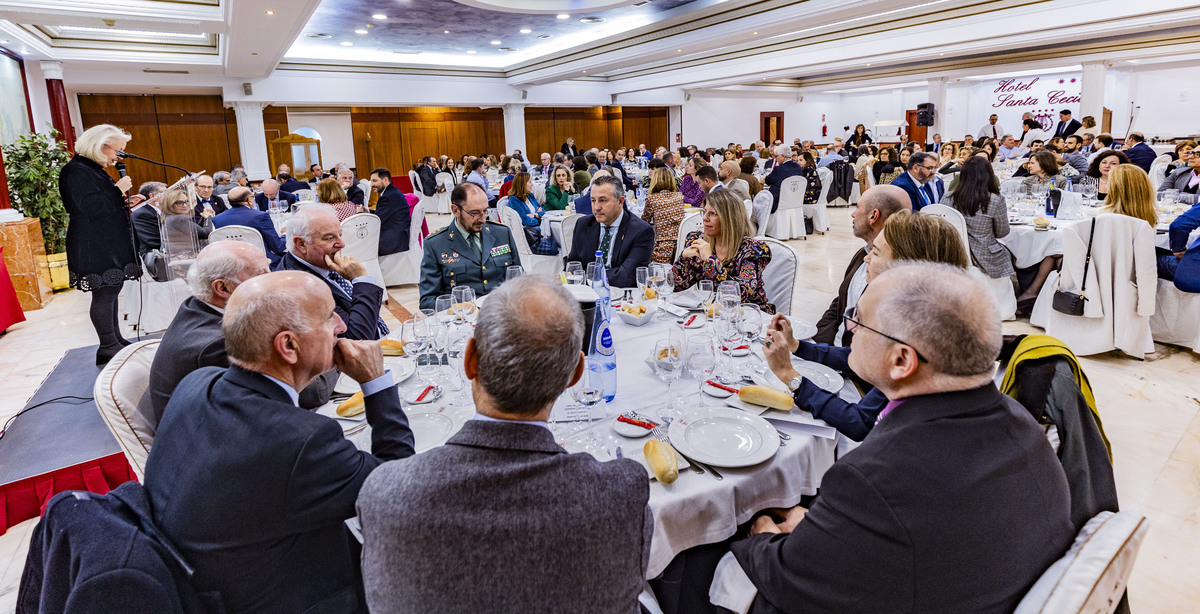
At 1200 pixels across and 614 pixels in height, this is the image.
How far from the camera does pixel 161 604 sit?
3.67 feet

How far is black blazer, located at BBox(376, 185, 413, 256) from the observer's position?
6.50 m

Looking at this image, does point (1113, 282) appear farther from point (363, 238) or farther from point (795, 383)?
point (363, 238)

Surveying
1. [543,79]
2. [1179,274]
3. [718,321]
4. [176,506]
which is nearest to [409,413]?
[176,506]

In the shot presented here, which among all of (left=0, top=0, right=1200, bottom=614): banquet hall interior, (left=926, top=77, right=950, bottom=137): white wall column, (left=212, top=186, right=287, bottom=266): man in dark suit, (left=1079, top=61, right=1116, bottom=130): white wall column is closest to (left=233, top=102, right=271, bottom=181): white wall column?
(left=0, top=0, right=1200, bottom=614): banquet hall interior

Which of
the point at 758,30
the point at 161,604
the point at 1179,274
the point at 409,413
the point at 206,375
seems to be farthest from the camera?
the point at 758,30

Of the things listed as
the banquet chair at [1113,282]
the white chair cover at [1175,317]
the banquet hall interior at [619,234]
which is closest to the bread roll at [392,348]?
the banquet hall interior at [619,234]

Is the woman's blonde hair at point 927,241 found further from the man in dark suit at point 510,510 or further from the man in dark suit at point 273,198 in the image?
the man in dark suit at point 273,198

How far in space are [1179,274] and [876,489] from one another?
4512 millimetres

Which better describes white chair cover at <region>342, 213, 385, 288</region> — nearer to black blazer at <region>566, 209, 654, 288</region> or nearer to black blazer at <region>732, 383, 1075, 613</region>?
black blazer at <region>566, 209, 654, 288</region>

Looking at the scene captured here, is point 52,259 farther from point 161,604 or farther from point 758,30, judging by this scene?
point 758,30

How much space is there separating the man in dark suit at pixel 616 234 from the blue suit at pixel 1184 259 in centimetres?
345

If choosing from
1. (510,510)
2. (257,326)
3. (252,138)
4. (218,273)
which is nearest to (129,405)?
(218,273)

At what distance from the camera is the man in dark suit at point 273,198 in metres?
8.16

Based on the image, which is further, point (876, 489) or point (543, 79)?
point (543, 79)
